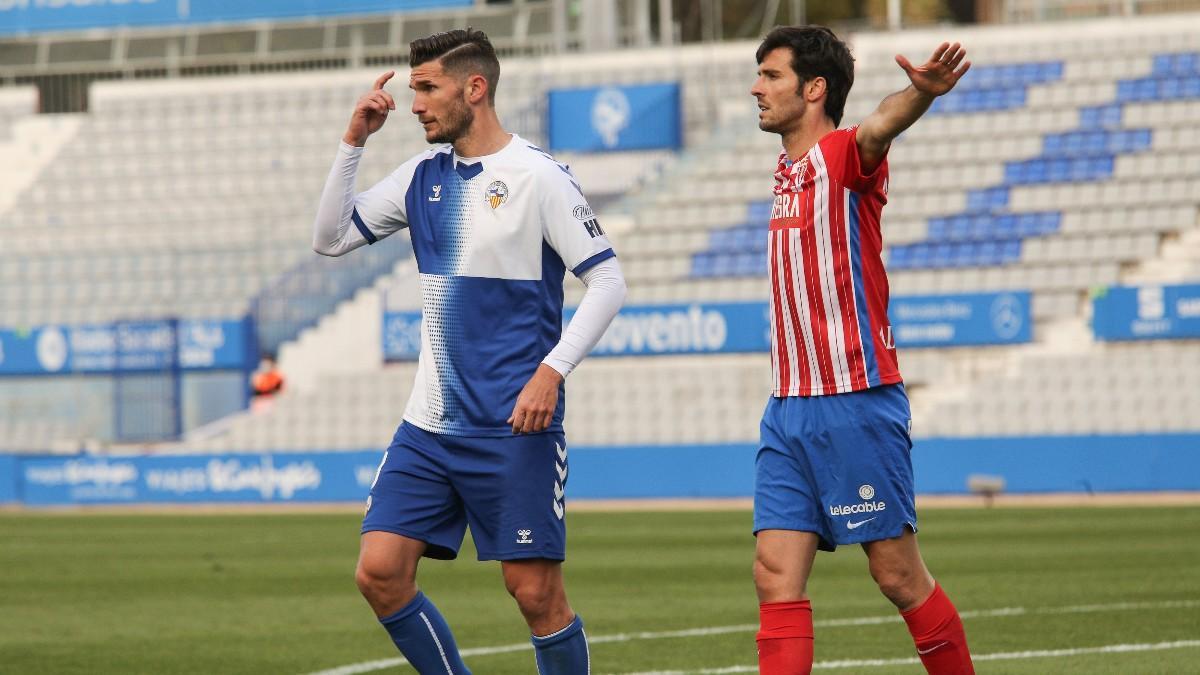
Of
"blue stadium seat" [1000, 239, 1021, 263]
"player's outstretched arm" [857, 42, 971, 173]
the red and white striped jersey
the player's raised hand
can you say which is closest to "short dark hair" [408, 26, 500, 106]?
the player's raised hand

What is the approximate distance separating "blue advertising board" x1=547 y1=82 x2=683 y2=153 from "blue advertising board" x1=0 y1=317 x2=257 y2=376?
6259 mm

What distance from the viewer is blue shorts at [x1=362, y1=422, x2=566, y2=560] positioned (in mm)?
5238

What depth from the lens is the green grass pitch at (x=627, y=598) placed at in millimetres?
7629

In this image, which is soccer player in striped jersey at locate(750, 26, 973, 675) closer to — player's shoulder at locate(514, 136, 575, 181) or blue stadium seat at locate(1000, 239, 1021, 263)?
player's shoulder at locate(514, 136, 575, 181)

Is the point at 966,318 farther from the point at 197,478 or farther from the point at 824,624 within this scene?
the point at 824,624

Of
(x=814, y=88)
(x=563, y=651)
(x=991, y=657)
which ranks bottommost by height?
(x=991, y=657)

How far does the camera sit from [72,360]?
1004 inches

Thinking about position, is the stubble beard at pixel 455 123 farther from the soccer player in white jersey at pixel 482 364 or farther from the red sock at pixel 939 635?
the red sock at pixel 939 635

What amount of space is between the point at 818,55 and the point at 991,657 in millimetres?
3158

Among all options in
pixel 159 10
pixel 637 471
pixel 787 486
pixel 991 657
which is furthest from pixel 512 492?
pixel 159 10

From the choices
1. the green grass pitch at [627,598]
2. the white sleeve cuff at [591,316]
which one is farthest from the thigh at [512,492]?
the green grass pitch at [627,598]

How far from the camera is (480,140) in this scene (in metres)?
5.43

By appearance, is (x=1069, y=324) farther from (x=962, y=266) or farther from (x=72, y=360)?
(x=72, y=360)

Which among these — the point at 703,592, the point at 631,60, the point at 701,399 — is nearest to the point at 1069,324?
the point at 701,399
